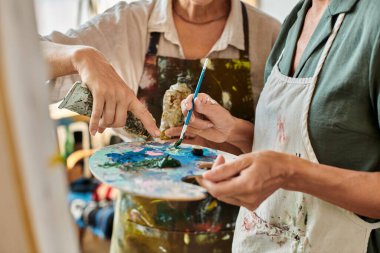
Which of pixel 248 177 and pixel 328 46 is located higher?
pixel 328 46

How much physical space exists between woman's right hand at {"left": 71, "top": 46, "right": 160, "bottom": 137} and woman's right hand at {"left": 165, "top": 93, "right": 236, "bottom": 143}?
0.40ft

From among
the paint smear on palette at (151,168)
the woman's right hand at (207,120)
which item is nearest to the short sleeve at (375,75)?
the paint smear on palette at (151,168)

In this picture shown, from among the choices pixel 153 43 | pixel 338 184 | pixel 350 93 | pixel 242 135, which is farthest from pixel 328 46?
pixel 153 43

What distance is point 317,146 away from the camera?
88 centimetres

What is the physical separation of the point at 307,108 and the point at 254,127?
0.31 m

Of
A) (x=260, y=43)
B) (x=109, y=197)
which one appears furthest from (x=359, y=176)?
(x=109, y=197)

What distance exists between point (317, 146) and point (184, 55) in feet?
1.71

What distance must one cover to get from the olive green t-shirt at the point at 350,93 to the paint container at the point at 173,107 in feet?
1.14

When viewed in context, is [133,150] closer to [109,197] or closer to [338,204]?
[338,204]

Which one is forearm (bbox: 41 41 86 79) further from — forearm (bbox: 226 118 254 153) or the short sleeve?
the short sleeve

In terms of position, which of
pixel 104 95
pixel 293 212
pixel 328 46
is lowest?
pixel 293 212

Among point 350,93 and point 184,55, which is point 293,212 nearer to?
point 350,93

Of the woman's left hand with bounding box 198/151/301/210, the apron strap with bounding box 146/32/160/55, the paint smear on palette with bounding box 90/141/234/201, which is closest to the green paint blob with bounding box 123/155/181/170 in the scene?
the paint smear on palette with bounding box 90/141/234/201

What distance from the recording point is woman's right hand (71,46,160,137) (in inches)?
36.0
